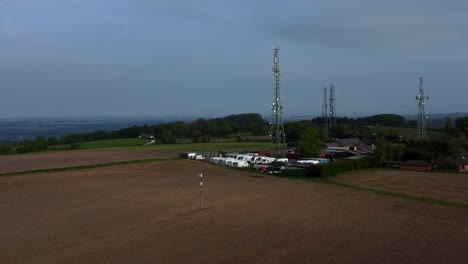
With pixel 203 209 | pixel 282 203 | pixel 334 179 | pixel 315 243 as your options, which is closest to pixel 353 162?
pixel 334 179

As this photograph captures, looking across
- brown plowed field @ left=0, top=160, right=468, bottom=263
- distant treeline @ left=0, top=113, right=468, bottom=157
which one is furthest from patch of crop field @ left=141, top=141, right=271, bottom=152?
brown plowed field @ left=0, top=160, right=468, bottom=263

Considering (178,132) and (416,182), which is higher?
(178,132)

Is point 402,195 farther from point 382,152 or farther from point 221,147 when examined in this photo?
point 221,147

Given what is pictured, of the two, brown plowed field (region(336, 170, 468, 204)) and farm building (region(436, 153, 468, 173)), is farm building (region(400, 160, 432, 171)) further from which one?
brown plowed field (region(336, 170, 468, 204))

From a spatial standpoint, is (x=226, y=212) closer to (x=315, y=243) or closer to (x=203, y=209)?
(x=203, y=209)

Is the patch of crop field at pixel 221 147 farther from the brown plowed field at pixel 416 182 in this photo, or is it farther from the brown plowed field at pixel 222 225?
the brown plowed field at pixel 222 225

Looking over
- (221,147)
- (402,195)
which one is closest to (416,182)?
(402,195)

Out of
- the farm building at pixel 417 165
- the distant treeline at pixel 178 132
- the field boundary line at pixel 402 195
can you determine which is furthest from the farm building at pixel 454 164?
the distant treeline at pixel 178 132

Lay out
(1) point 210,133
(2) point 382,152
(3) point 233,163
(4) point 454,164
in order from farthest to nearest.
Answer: (1) point 210,133, (2) point 382,152, (3) point 233,163, (4) point 454,164
